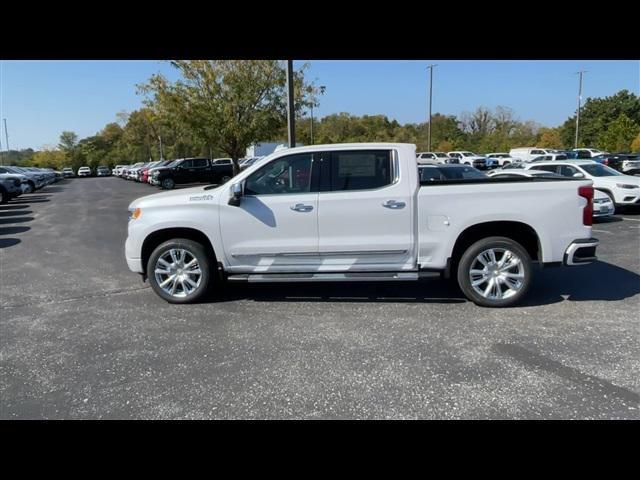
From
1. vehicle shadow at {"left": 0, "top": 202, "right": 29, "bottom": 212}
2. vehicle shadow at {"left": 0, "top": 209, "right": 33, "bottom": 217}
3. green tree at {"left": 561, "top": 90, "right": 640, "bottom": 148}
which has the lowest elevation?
vehicle shadow at {"left": 0, "top": 209, "right": 33, "bottom": 217}

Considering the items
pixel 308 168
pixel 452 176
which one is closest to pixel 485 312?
pixel 308 168

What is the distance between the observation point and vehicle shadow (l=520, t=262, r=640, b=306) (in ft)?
17.3

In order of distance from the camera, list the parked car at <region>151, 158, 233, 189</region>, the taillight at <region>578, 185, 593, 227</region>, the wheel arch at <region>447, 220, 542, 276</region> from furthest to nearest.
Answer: the parked car at <region>151, 158, 233, 189</region>
the wheel arch at <region>447, 220, 542, 276</region>
the taillight at <region>578, 185, 593, 227</region>

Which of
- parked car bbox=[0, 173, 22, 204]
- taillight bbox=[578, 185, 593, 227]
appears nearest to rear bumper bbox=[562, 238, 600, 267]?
taillight bbox=[578, 185, 593, 227]

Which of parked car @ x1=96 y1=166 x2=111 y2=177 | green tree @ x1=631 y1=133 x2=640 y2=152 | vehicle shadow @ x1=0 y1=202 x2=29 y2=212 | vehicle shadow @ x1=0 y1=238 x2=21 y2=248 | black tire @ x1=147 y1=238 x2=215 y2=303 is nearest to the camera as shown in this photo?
black tire @ x1=147 y1=238 x2=215 y2=303

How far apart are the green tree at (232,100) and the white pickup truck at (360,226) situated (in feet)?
50.2

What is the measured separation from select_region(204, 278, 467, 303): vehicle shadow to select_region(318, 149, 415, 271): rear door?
543 mm

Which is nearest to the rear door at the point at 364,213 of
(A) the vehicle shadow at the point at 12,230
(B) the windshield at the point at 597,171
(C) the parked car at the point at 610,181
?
(C) the parked car at the point at 610,181

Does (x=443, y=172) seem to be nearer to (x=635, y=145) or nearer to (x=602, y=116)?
(x=635, y=145)

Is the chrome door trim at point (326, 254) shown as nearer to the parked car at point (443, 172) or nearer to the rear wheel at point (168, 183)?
the parked car at point (443, 172)

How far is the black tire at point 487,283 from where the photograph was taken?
4883mm

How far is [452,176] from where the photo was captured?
12328mm

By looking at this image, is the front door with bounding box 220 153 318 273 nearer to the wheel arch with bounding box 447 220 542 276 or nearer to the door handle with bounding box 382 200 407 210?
the door handle with bounding box 382 200 407 210
